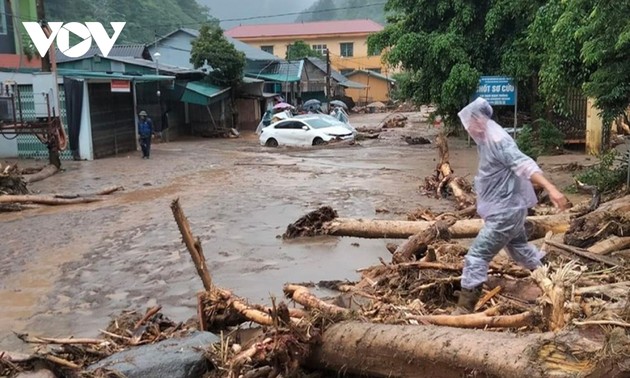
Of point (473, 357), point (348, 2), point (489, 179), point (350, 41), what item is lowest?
point (473, 357)

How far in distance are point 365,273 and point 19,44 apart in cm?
2217

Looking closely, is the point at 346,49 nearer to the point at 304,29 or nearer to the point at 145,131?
the point at 304,29

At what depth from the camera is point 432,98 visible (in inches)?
939

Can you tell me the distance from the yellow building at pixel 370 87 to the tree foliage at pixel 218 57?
32.3 metres

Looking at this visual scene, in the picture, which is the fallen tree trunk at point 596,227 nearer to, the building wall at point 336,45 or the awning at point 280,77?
the awning at point 280,77

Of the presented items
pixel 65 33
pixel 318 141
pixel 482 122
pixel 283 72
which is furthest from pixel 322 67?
pixel 482 122

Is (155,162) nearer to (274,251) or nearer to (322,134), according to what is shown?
(322,134)

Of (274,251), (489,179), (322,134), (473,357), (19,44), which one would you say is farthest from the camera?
(322,134)

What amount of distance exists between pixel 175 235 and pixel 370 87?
58.0m

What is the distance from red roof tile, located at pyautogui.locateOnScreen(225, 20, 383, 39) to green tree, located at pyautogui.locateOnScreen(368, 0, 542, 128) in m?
48.3

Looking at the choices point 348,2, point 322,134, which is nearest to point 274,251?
point 322,134

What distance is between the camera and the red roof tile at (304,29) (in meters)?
72.4

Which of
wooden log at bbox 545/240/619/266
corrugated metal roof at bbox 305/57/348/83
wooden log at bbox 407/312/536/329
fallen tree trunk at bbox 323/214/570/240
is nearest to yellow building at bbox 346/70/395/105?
corrugated metal roof at bbox 305/57/348/83

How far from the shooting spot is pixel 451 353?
3.52m
